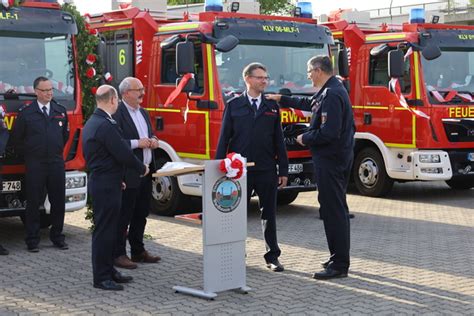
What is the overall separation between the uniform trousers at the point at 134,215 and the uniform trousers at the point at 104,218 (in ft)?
1.89

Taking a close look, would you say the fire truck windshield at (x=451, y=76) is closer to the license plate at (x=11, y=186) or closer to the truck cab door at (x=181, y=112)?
Answer: the truck cab door at (x=181, y=112)

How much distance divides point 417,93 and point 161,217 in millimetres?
4476

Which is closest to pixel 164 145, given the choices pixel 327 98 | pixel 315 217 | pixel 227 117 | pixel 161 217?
pixel 161 217

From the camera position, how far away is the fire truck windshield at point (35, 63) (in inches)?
363

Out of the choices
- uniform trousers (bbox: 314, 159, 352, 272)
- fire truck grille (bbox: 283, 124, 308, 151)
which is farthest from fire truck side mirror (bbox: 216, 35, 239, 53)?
uniform trousers (bbox: 314, 159, 352, 272)

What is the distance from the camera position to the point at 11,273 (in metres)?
7.88

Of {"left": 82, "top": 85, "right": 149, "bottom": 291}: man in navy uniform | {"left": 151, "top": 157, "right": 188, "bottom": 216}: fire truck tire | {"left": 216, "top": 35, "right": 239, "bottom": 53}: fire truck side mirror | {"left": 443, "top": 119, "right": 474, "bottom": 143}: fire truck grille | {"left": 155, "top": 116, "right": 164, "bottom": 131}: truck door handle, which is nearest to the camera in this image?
{"left": 82, "top": 85, "right": 149, "bottom": 291}: man in navy uniform

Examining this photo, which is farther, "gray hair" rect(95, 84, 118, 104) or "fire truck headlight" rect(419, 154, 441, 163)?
"fire truck headlight" rect(419, 154, 441, 163)

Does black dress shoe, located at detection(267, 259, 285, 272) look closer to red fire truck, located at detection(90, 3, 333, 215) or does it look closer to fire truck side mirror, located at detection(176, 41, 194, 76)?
red fire truck, located at detection(90, 3, 333, 215)

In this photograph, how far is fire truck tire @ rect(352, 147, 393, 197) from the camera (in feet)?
44.9

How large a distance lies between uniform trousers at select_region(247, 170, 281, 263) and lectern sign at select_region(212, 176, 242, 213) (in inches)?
31.6

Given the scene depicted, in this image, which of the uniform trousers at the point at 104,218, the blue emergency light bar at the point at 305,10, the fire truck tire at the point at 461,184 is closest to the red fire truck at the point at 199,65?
the blue emergency light bar at the point at 305,10

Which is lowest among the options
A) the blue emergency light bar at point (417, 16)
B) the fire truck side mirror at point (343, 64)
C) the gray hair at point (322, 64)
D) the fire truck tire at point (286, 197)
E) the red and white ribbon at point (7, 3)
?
the fire truck tire at point (286, 197)

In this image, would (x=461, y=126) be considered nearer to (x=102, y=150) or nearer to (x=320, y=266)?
(x=320, y=266)
